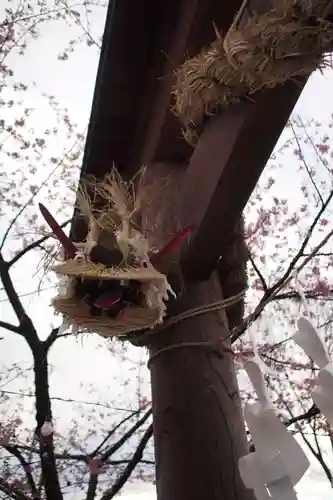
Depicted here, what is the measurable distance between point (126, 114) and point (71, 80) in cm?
159

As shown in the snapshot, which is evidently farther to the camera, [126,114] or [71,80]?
[71,80]

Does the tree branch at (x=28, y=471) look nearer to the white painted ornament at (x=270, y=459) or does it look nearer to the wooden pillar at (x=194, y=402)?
the wooden pillar at (x=194, y=402)

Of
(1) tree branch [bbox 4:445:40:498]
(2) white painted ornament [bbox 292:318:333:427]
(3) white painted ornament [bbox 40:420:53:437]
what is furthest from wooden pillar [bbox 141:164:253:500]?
(1) tree branch [bbox 4:445:40:498]

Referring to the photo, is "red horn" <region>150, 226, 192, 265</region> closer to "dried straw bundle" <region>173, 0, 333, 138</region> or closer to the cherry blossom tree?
"dried straw bundle" <region>173, 0, 333, 138</region>

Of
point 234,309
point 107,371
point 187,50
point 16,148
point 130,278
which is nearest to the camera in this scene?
point 130,278

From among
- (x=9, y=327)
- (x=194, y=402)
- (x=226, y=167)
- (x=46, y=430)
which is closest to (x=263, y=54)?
(x=226, y=167)

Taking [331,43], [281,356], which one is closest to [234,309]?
[331,43]

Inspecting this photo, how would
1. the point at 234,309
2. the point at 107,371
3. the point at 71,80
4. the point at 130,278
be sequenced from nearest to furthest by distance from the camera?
the point at 130,278 < the point at 234,309 < the point at 71,80 < the point at 107,371

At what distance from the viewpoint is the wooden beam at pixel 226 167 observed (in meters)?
0.73

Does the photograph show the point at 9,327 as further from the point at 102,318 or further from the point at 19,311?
the point at 102,318

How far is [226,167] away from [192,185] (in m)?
0.15

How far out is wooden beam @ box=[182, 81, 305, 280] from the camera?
730 mm

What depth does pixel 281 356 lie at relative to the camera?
2879 mm

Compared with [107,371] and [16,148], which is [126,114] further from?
[107,371]
